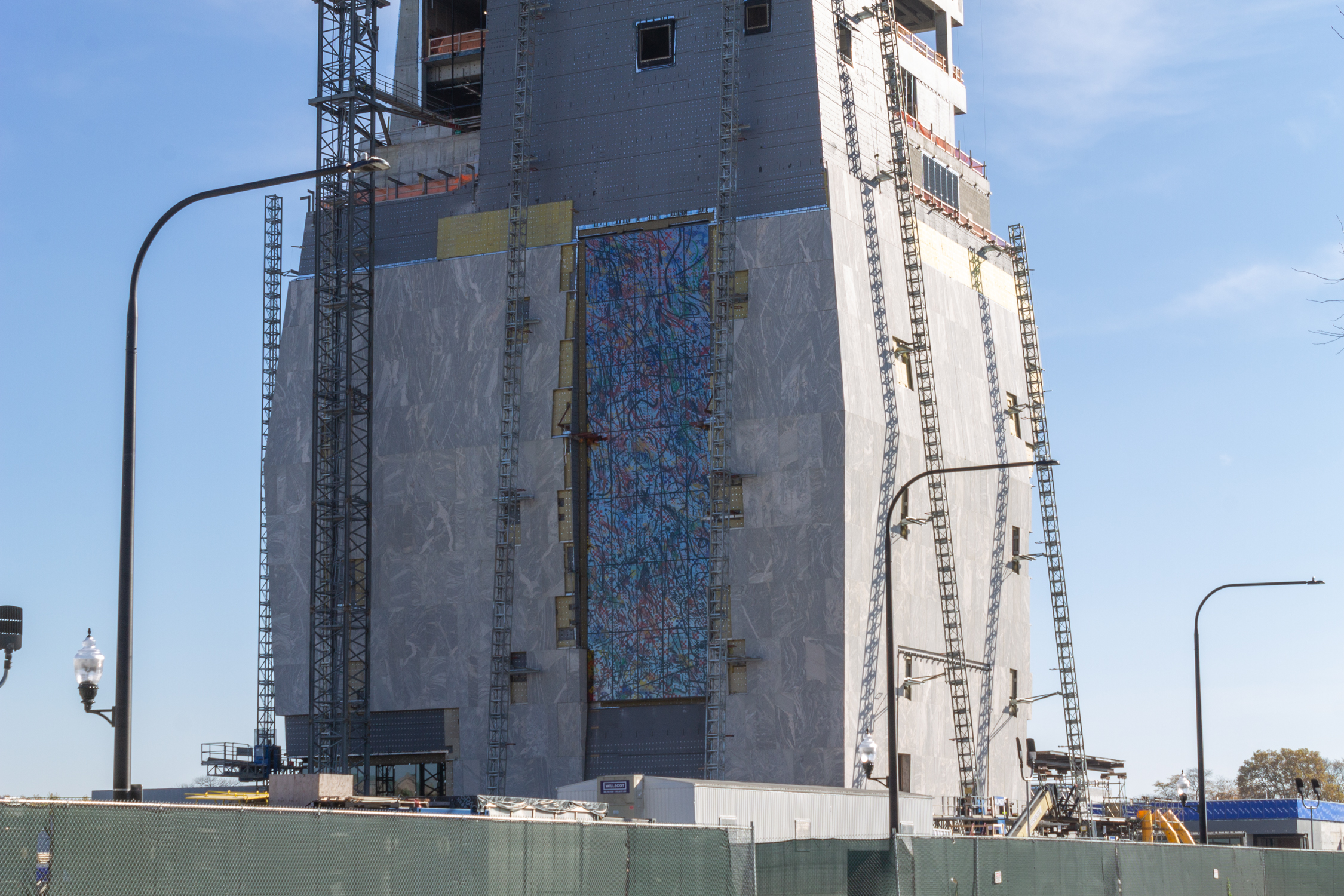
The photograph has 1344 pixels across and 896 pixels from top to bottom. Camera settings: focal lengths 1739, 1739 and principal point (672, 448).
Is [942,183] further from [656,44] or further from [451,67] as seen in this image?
[451,67]

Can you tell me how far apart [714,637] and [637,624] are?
361 cm

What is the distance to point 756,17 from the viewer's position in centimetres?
6944

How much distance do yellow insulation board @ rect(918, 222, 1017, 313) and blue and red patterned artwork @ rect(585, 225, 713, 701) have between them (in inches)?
469

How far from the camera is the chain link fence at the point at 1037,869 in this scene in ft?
93.1

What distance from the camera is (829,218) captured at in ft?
217

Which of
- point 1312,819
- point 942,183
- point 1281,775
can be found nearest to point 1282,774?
point 1281,775

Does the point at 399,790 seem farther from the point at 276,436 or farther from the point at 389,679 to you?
the point at 276,436

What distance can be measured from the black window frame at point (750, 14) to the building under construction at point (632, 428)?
22 cm

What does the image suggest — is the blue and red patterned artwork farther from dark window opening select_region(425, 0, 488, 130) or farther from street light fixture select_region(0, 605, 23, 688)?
street light fixture select_region(0, 605, 23, 688)

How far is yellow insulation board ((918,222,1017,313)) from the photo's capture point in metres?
74.9

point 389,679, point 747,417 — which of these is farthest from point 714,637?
point 389,679

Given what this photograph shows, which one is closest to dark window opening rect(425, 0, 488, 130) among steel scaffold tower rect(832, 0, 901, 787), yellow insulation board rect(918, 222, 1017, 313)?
steel scaffold tower rect(832, 0, 901, 787)

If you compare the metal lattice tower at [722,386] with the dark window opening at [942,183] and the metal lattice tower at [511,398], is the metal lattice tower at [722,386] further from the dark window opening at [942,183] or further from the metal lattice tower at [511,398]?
the dark window opening at [942,183]

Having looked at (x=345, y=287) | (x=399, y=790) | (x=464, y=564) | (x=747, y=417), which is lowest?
(x=399, y=790)
